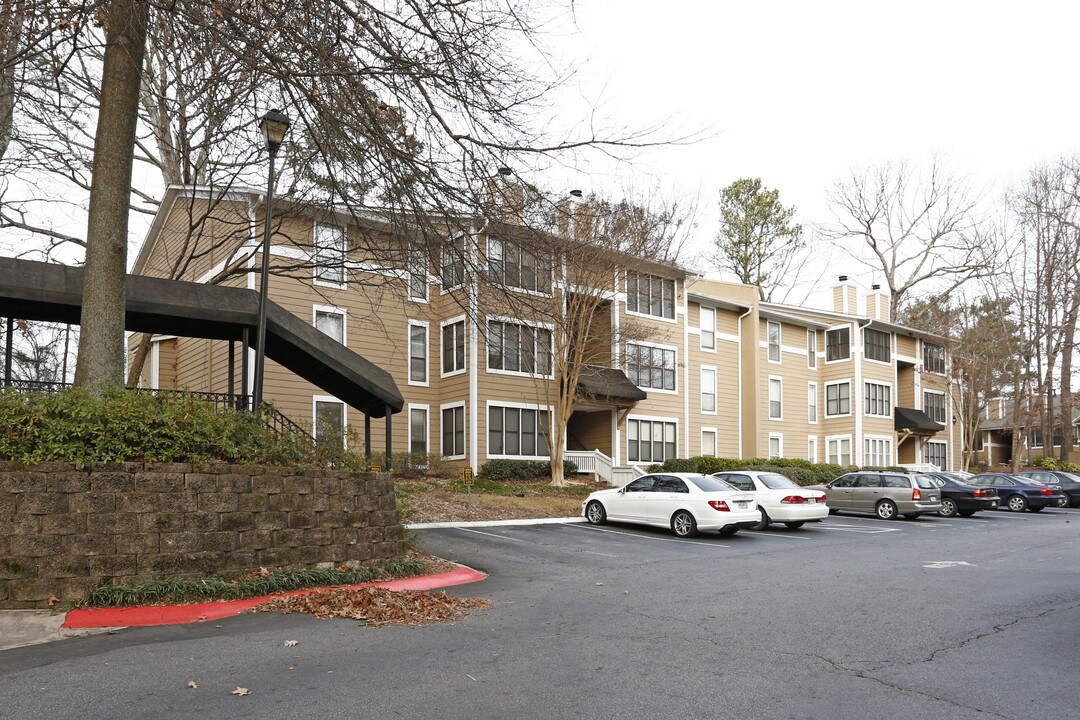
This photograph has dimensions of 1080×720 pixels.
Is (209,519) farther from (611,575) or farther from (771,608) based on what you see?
(771,608)

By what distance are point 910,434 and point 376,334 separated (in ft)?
109

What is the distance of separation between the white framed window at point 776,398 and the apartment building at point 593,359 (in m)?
0.09

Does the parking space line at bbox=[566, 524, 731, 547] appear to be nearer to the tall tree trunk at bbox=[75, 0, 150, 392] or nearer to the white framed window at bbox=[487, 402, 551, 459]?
the white framed window at bbox=[487, 402, 551, 459]

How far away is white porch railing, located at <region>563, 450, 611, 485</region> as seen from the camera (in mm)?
32750

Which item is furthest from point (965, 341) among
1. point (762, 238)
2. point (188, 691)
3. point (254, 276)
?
point (188, 691)

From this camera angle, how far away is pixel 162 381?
1174 inches

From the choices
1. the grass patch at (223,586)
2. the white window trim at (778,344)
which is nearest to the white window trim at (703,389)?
the white window trim at (778,344)

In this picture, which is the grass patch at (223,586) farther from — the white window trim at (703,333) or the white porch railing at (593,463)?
the white window trim at (703,333)

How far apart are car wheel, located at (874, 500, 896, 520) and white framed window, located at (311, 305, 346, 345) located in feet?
56.8

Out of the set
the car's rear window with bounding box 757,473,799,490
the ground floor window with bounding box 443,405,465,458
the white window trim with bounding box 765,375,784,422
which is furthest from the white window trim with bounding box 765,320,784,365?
the car's rear window with bounding box 757,473,799,490

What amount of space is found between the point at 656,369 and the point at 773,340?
1058 cm

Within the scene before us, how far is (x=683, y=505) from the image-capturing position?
1927 centimetres

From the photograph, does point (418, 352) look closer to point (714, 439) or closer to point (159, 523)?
point (714, 439)

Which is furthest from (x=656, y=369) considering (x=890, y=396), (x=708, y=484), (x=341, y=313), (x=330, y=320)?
(x=890, y=396)
